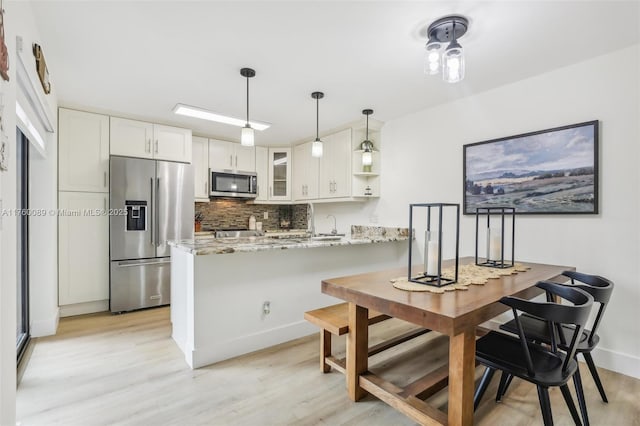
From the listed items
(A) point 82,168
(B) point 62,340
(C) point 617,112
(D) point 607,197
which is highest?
(C) point 617,112

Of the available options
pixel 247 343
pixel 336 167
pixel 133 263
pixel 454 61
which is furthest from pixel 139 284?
pixel 454 61

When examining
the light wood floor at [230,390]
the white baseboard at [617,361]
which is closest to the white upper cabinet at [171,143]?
the light wood floor at [230,390]

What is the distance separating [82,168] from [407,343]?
3.81 metres

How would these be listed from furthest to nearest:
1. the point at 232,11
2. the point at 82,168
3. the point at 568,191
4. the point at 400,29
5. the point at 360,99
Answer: the point at 82,168
the point at 360,99
the point at 568,191
the point at 400,29
the point at 232,11

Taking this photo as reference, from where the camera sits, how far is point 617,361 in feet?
7.33

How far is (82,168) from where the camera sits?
11.1 feet

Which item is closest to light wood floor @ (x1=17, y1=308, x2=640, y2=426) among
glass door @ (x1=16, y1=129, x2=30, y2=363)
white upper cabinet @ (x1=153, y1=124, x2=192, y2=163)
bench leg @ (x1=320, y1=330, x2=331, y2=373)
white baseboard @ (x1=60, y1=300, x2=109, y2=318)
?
bench leg @ (x1=320, y1=330, x2=331, y2=373)

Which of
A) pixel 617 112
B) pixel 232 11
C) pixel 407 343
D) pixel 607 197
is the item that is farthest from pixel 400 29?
pixel 407 343

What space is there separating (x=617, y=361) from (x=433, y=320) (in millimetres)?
2049

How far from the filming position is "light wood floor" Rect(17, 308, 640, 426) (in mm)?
1727

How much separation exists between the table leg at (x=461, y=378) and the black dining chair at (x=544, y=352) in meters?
0.20

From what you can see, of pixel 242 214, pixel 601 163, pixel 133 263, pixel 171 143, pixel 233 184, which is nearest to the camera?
pixel 601 163

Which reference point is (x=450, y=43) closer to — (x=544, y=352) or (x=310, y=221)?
(x=544, y=352)

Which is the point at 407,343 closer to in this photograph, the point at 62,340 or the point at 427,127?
the point at 427,127
